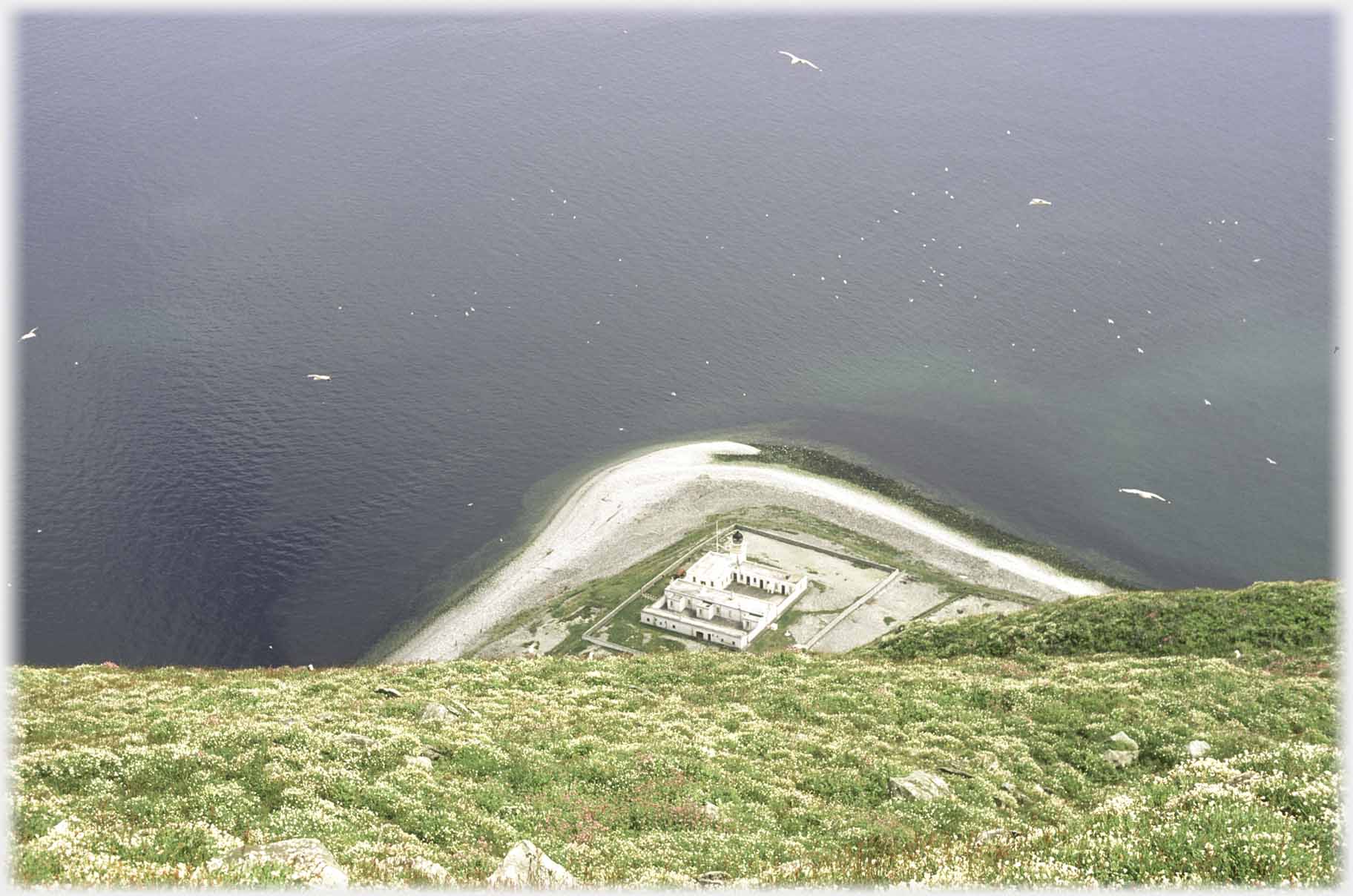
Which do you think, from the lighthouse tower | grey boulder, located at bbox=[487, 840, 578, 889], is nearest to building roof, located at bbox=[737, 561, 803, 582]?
the lighthouse tower

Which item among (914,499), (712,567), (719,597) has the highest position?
(914,499)

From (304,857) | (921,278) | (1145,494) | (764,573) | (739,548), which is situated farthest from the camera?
(921,278)

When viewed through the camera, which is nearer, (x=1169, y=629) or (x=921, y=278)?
(x=1169, y=629)

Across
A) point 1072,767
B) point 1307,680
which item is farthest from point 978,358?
point 1072,767

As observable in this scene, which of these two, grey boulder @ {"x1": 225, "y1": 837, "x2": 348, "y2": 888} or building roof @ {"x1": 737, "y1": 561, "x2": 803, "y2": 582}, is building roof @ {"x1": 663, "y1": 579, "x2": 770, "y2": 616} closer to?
building roof @ {"x1": 737, "y1": 561, "x2": 803, "y2": 582}

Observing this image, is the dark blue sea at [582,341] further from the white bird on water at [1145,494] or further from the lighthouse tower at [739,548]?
the lighthouse tower at [739,548]

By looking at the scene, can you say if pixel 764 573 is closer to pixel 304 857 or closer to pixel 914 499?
pixel 914 499

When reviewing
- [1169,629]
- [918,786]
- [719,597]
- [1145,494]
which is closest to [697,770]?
[918,786]
